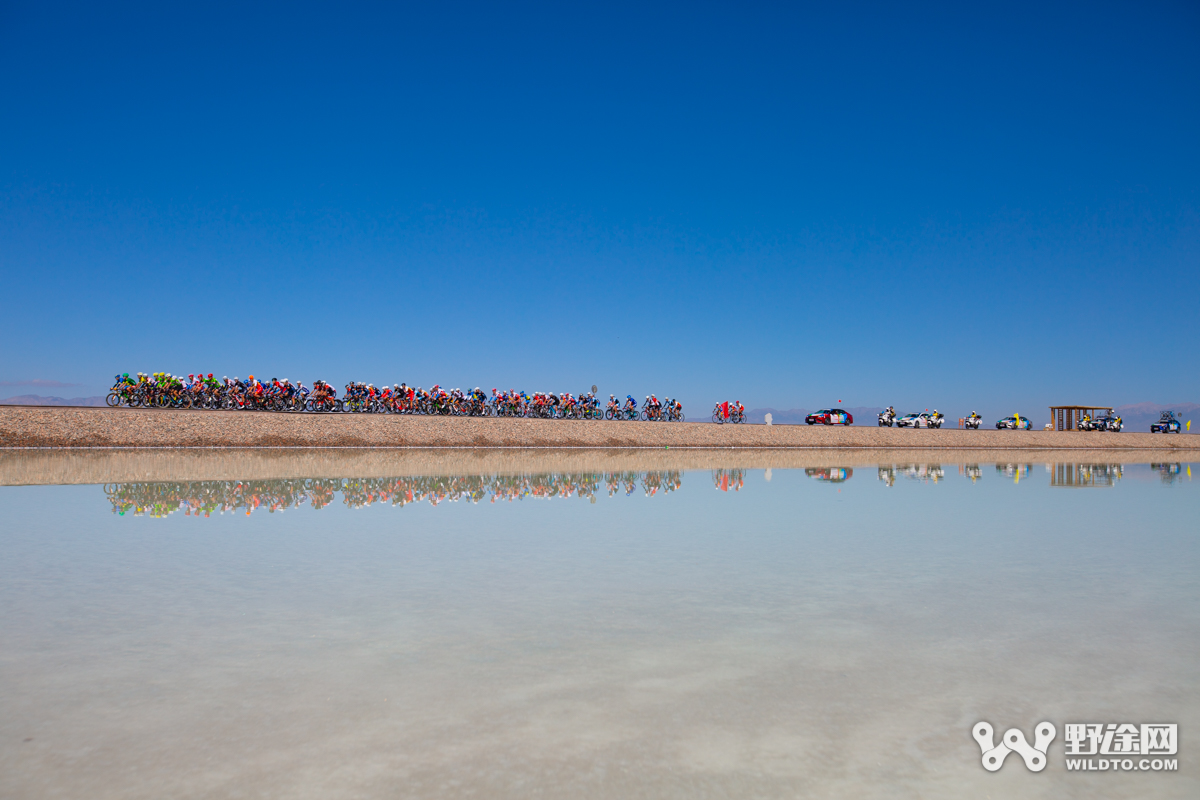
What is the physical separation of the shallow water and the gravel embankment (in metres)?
18.8

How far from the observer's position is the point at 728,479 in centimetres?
1677

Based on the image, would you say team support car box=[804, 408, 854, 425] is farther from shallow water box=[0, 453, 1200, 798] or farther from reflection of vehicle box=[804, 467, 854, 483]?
shallow water box=[0, 453, 1200, 798]

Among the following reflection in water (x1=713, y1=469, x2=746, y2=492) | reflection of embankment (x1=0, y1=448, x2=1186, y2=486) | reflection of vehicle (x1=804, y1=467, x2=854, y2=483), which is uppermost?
reflection of embankment (x1=0, y1=448, x2=1186, y2=486)

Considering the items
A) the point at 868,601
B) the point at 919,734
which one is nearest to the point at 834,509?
the point at 868,601

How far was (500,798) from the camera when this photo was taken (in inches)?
99.6

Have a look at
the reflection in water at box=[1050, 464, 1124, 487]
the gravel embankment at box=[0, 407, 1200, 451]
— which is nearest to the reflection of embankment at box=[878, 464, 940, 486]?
the reflection in water at box=[1050, 464, 1124, 487]

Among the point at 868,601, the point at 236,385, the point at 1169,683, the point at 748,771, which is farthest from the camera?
the point at 236,385

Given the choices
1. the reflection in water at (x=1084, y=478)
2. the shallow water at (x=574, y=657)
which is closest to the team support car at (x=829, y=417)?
the reflection in water at (x=1084, y=478)

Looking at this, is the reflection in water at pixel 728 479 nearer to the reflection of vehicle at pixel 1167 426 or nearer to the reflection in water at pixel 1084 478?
the reflection in water at pixel 1084 478

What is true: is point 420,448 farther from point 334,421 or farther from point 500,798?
point 500,798

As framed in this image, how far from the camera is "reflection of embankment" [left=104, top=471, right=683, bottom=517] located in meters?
10.3

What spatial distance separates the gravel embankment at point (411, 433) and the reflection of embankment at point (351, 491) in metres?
14.0

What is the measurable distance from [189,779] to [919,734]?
2726mm

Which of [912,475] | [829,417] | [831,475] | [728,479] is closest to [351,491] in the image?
[728,479]
